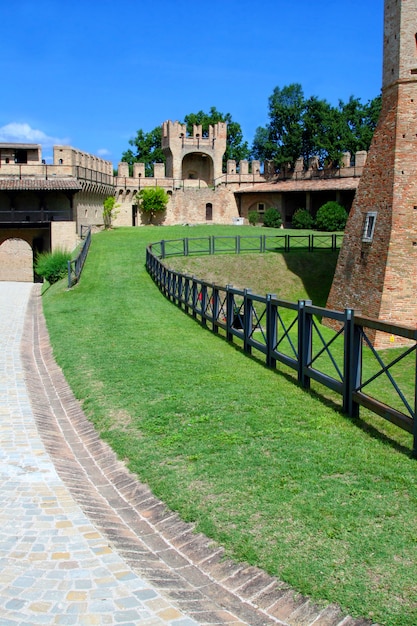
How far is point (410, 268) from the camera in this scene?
1697 cm

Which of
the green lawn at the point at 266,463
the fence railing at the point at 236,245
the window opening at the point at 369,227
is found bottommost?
the green lawn at the point at 266,463

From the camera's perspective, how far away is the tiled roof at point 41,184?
3769cm

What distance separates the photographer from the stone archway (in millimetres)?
41969

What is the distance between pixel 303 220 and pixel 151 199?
1311 centimetres

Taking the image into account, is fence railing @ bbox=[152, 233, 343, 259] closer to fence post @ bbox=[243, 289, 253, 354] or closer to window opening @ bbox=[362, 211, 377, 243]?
window opening @ bbox=[362, 211, 377, 243]

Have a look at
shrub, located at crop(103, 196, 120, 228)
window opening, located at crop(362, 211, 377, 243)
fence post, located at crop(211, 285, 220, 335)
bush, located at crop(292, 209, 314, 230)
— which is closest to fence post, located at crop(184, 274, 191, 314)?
fence post, located at crop(211, 285, 220, 335)

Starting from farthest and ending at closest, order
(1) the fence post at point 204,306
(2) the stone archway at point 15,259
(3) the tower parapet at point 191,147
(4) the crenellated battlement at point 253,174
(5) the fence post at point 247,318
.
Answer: (3) the tower parapet at point 191,147 < (4) the crenellated battlement at point 253,174 < (2) the stone archway at point 15,259 < (1) the fence post at point 204,306 < (5) the fence post at point 247,318

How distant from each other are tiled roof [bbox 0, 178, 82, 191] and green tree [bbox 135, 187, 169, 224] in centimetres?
1240

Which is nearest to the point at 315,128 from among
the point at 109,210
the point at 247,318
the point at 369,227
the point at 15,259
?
the point at 109,210

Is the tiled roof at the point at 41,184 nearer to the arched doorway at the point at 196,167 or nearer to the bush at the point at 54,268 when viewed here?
the bush at the point at 54,268

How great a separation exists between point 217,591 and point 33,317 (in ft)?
Answer: 51.0

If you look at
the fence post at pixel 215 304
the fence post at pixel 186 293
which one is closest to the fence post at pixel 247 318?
the fence post at pixel 215 304

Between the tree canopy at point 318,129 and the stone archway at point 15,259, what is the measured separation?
22342 millimetres

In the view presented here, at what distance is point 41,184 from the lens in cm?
3819
